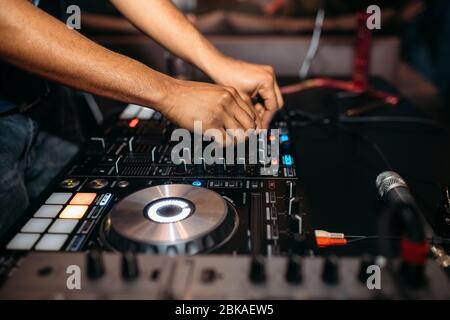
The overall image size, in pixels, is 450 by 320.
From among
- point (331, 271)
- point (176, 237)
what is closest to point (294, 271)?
point (331, 271)

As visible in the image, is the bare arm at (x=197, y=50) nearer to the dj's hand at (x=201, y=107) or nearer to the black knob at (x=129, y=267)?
the dj's hand at (x=201, y=107)

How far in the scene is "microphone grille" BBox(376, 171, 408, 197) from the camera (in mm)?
725

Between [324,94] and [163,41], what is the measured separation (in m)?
0.60

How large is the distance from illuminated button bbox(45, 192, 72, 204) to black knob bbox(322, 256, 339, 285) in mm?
441

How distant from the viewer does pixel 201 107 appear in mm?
776

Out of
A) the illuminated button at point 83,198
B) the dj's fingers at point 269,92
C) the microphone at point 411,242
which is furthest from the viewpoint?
the dj's fingers at point 269,92

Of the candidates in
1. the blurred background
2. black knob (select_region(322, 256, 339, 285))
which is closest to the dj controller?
black knob (select_region(322, 256, 339, 285))

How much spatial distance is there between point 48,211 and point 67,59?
250mm

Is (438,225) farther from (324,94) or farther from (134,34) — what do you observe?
(134,34)

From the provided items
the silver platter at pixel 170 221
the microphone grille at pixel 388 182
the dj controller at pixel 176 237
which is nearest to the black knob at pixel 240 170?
the dj controller at pixel 176 237

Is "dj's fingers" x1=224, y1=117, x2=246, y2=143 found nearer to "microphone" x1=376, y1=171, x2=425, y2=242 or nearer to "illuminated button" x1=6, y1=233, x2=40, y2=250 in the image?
"microphone" x1=376, y1=171, x2=425, y2=242

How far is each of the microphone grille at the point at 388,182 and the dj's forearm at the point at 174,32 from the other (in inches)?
19.3

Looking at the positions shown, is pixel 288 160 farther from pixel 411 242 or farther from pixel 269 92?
pixel 411 242

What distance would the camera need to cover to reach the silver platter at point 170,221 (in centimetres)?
57
